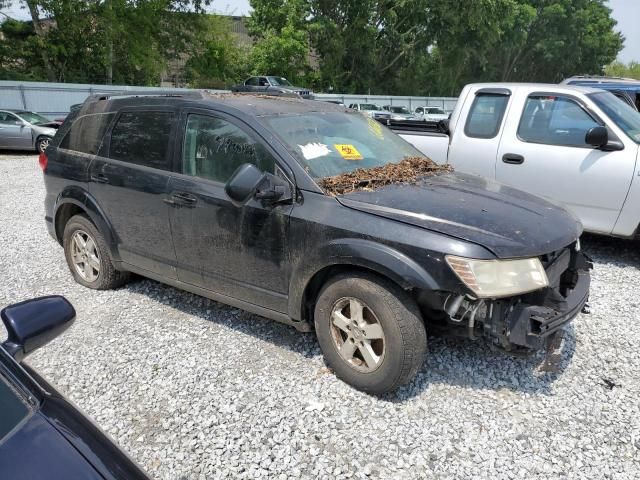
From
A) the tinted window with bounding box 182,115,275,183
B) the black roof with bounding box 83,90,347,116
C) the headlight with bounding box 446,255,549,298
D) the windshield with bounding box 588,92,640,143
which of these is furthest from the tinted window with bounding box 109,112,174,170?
the windshield with bounding box 588,92,640,143

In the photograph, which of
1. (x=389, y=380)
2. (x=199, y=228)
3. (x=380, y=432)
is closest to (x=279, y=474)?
(x=380, y=432)

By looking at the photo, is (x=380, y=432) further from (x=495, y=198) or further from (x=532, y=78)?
(x=532, y=78)

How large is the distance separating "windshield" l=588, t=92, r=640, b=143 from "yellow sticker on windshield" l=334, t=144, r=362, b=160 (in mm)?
3189

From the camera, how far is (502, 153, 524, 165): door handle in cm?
554

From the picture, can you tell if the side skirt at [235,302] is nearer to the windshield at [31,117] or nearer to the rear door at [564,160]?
the rear door at [564,160]

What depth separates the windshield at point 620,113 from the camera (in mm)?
5235

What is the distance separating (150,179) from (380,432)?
8.28 ft

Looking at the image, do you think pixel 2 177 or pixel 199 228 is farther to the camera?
pixel 2 177

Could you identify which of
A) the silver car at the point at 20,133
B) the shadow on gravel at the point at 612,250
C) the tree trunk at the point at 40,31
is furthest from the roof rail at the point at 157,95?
the tree trunk at the point at 40,31

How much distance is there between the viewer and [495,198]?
3424mm

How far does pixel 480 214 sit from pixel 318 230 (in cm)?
99

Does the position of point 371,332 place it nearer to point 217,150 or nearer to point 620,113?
point 217,150

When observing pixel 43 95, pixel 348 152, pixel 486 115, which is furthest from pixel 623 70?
pixel 348 152

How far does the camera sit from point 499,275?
2754mm
